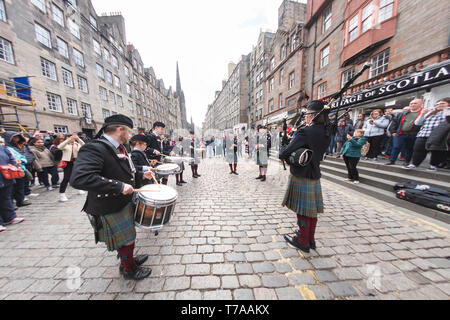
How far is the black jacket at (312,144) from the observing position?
7.36 ft

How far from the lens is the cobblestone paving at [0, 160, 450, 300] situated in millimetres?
1865

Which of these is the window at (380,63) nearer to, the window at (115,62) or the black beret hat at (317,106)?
the black beret hat at (317,106)

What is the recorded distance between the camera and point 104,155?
1.70 m

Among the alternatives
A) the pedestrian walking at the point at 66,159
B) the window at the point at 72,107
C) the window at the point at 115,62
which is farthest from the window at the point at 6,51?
the pedestrian walking at the point at 66,159

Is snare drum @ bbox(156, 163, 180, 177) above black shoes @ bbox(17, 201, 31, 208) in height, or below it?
above

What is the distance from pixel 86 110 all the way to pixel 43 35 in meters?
6.67

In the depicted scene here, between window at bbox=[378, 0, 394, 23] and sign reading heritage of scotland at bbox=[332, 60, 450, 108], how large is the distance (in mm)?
4216

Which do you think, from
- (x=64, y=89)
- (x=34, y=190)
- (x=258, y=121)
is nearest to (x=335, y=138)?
(x=34, y=190)

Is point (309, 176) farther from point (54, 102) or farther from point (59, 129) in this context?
point (54, 102)

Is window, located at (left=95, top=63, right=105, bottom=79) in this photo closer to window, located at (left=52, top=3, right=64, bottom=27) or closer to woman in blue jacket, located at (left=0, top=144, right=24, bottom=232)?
window, located at (left=52, top=3, right=64, bottom=27)

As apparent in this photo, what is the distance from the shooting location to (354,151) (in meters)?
5.22

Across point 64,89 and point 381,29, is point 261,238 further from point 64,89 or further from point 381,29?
point 64,89

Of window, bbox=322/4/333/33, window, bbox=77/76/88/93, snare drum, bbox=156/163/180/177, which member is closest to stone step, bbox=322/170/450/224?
snare drum, bbox=156/163/180/177
